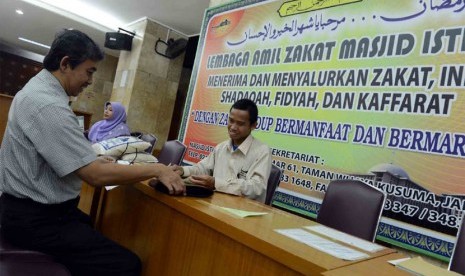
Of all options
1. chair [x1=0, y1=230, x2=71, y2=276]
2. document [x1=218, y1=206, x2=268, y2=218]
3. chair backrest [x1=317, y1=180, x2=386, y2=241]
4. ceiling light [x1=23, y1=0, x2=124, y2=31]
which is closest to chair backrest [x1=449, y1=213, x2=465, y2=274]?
chair backrest [x1=317, y1=180, x2=386, y2=241]

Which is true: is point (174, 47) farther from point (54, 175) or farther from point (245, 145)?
point (54, 175)

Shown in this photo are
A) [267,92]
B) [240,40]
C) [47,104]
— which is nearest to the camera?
[47,104]

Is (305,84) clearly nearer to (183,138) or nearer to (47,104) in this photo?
(183,138)

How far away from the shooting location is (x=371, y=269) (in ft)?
2.75

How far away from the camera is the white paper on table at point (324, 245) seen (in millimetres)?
906

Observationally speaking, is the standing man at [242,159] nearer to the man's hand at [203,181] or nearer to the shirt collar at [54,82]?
the man's hand at [203,181]

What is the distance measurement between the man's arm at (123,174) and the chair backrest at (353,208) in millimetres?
867

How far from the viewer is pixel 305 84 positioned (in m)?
2.59

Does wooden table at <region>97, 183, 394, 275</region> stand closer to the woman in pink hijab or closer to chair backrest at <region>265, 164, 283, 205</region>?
chair backrest at <region>265, 164, 283, 205</region>

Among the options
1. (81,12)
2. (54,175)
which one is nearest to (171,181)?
(54,175)

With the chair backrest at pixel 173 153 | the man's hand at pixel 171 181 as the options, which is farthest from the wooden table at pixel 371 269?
the chair backrest at pixel 173 153

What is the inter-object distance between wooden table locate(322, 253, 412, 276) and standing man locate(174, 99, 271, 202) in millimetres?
908

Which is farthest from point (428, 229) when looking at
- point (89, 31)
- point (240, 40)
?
point (89, 31)

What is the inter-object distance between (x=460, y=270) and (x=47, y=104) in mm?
1730
